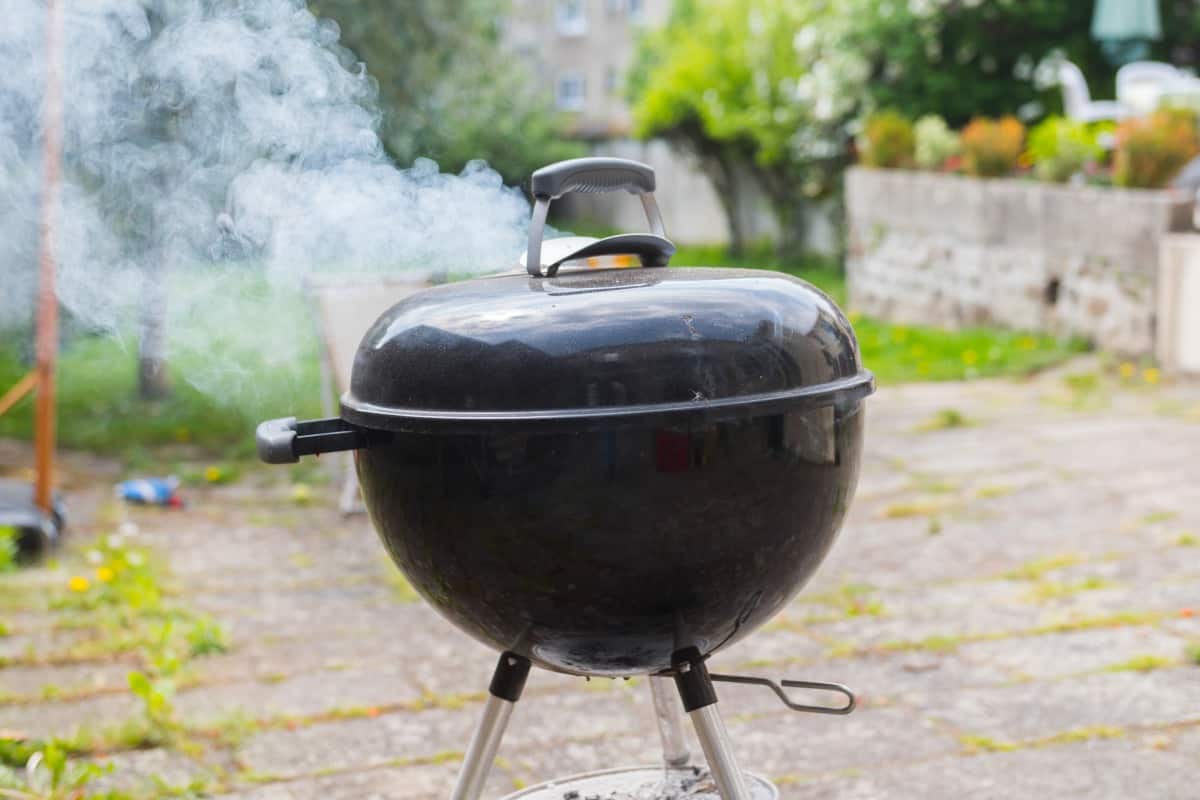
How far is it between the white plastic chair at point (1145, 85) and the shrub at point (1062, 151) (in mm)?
860

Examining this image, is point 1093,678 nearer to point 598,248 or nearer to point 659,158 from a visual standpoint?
point 598,248

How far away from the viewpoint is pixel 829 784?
2.67m

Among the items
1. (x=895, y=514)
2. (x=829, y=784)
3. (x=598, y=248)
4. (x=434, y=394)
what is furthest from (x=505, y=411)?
(x=895, y=514)

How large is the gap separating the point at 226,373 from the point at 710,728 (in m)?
3.84

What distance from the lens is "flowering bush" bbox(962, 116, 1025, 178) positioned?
844 cm

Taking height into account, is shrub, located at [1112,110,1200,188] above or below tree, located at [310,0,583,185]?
below

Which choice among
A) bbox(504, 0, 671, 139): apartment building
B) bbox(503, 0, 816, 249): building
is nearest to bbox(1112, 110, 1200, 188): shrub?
bbox(503, 0, 816, 249): building

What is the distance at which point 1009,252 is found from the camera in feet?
26.4

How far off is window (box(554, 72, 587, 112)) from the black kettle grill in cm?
3112

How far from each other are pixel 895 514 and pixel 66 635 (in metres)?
2.72

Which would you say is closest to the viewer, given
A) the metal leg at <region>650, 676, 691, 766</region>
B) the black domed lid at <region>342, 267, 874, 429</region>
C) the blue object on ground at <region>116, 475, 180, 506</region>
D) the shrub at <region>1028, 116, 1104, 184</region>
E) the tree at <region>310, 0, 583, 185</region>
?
the black domed lid at <region>342, 267, 874, 429</region>

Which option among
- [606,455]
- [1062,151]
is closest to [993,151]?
[1062,151]

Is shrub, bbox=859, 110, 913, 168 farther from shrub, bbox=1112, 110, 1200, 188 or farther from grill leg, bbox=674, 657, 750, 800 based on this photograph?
grill leg, bbox=674, 657, 750, 800

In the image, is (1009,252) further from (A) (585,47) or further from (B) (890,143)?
(A) (585,47)
